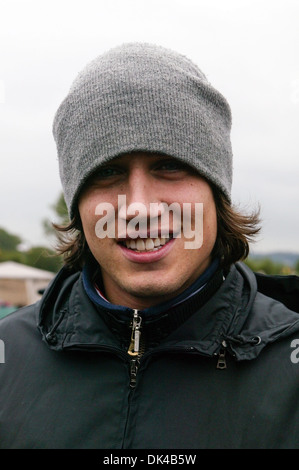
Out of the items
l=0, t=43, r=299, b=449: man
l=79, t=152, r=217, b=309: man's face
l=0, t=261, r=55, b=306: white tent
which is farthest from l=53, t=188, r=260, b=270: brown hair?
l=0, t=261, r=55, b=306: white tent

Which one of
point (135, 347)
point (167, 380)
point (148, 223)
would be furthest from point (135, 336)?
point (148, 223)

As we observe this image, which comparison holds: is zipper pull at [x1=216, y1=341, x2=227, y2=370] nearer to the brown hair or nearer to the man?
the man

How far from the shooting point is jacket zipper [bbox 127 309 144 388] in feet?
6.91

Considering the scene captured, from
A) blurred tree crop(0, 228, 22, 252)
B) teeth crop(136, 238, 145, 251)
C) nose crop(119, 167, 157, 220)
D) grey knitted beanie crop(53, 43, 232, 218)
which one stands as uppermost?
grey knitted beanie crop(53, 43, 232, 218)

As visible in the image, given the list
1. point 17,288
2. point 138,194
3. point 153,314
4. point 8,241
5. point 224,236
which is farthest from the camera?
point 8,241

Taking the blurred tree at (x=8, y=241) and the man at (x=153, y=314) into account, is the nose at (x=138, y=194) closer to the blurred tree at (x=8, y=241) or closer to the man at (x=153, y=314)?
the man at (x=153, y=314)

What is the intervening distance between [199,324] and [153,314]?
0.65ft

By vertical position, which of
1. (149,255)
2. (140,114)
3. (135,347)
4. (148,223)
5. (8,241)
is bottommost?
(8,241)

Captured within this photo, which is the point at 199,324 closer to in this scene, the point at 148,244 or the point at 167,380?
the point at 167,380

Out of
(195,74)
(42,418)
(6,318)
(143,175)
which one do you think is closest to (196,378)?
(42,418)

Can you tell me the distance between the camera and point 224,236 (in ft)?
8.49

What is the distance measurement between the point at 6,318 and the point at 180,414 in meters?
1.09

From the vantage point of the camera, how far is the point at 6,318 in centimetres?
268
